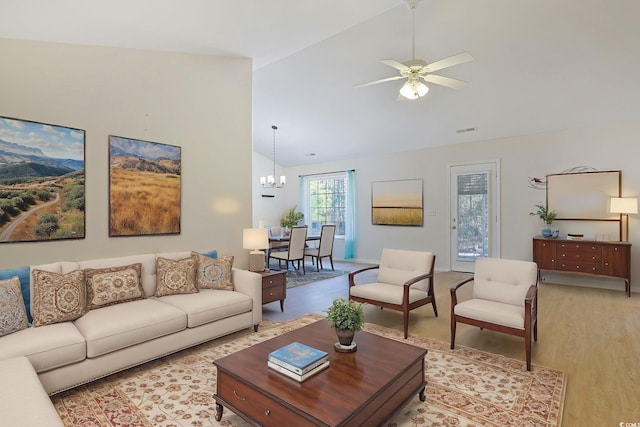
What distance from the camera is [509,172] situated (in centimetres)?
635

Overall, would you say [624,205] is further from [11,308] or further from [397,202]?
[11,308]

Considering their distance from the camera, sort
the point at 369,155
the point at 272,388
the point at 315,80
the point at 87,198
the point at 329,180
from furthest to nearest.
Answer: the point at 329,180 → the point at 369,155 → the point at 315,80 → the point at 87,198 → the point at 272,388

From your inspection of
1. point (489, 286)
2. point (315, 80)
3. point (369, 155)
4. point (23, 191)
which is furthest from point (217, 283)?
point (369, 155)

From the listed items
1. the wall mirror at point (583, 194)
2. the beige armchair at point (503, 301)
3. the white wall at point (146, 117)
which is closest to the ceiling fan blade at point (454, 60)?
the beige armchair at point (503, 301)

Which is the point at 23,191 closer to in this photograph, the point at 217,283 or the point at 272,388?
the point at 217,283

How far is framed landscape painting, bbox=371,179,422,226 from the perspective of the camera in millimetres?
7492

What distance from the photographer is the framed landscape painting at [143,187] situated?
352 centimetres

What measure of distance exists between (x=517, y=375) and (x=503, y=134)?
4.82 m

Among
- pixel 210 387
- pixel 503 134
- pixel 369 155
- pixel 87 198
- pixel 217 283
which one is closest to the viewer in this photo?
pixel 210 387

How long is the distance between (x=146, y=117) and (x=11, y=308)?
2180 millimetres

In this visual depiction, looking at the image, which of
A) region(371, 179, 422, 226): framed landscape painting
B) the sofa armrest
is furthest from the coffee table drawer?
region(371, 179, 422, 226): framed landscape painting

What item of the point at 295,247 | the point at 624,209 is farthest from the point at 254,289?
the point at 624,209

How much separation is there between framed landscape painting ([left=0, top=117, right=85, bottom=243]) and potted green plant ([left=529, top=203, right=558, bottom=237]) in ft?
21.6

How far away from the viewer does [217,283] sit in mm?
3617
